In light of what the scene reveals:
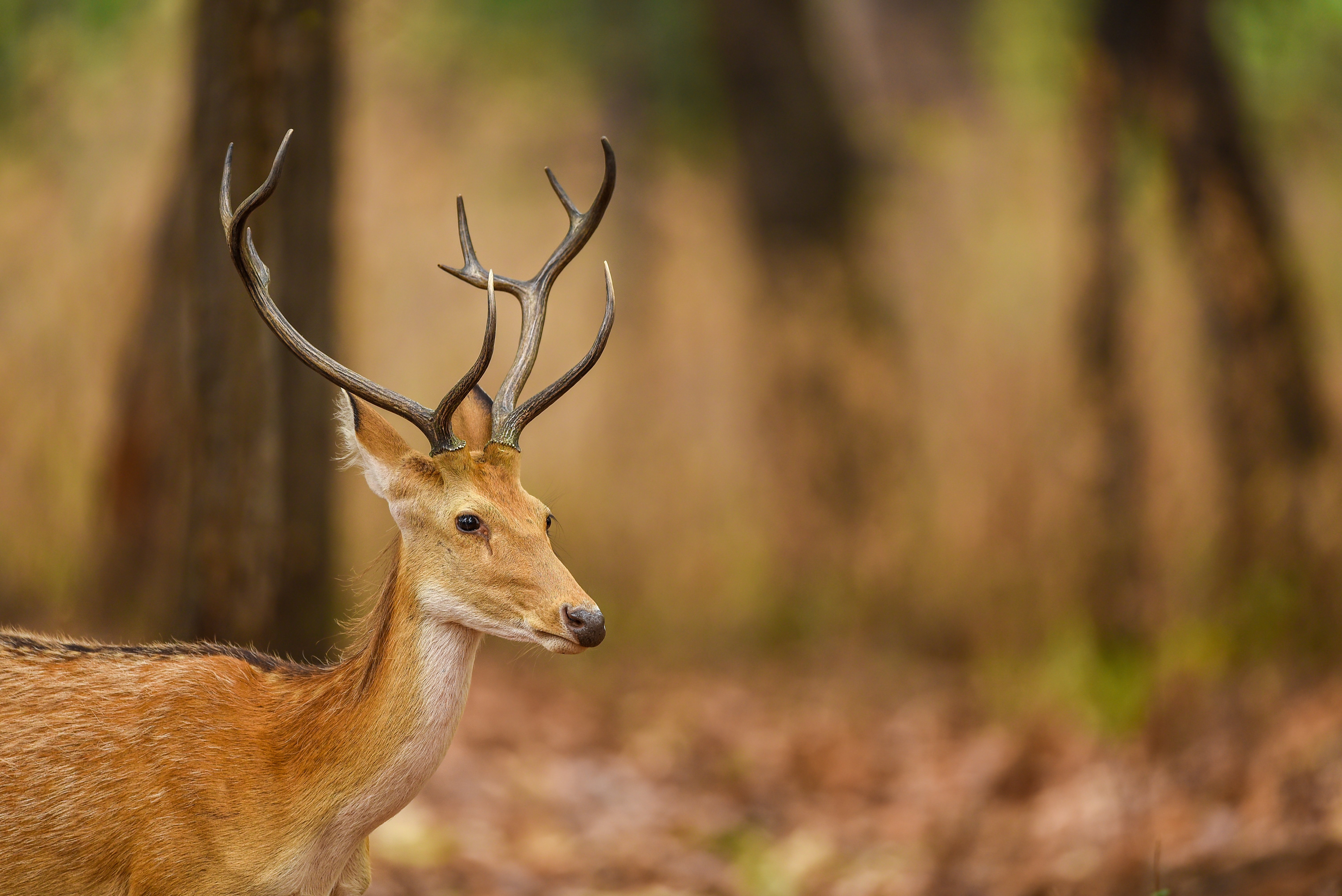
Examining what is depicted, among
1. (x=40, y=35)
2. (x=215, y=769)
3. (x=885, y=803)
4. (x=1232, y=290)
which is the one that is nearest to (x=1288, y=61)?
(x=1232, y=290)

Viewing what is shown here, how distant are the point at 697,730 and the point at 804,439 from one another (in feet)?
10.4

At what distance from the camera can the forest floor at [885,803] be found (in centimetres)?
604

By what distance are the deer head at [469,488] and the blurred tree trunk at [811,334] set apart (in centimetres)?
698

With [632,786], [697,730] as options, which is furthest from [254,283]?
[697,730]

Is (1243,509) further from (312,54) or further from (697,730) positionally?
(312,54)

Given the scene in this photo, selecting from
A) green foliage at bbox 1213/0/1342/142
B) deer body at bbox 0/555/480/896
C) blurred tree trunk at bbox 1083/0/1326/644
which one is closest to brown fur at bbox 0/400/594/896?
deer body at bbox 0/555/480/896

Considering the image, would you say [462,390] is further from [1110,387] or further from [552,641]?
[1110,387]

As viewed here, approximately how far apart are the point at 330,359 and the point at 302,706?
94 cm

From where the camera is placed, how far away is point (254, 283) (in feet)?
11.9

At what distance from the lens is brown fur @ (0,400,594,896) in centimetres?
348

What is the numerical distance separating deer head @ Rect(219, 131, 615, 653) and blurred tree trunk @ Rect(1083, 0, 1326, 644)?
5.66 meters

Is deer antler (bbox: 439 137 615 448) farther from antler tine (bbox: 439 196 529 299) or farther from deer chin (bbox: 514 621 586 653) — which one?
deer chin (bbox: 514 621 586 653)

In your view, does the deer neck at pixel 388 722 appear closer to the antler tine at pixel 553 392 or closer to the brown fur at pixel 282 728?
the brown fur at pixel 282 728

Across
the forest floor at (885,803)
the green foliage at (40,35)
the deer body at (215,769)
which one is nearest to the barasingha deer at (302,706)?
the deer body at (215,769)
